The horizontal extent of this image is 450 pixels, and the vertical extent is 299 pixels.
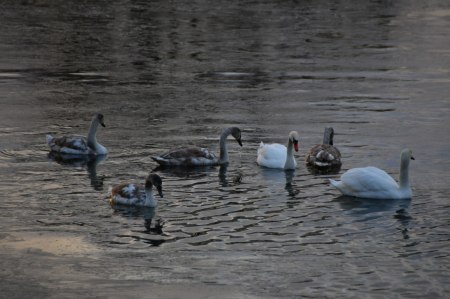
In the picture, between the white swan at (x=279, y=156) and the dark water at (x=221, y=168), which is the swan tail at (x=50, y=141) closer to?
the dark water at (x=221, y=168)

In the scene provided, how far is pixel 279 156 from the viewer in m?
13.4

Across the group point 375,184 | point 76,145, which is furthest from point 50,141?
→ point 375,184

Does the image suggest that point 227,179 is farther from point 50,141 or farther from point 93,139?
point 50,141

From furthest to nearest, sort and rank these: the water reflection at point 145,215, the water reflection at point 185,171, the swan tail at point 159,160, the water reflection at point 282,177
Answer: the swan tail at point 159,160
the water reflection at point 185,171
the water reflection at point 282,177
the water reflection at point 145,215

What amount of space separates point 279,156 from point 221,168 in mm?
1276

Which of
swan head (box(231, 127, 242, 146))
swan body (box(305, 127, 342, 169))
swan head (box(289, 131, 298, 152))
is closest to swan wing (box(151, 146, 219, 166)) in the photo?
swan head (box(231, 127, 242, 146))

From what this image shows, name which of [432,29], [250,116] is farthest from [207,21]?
[250,116]

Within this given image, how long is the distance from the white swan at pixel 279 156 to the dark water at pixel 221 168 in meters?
0.29

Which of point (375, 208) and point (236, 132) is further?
point (236, 132)

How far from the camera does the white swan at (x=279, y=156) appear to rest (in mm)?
13258

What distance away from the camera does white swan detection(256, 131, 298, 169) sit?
13.3 m

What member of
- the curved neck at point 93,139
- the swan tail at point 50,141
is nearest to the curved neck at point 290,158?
the curved neck at point 93,139

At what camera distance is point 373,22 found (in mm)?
38219

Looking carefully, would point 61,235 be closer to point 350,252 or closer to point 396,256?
point 350,252
